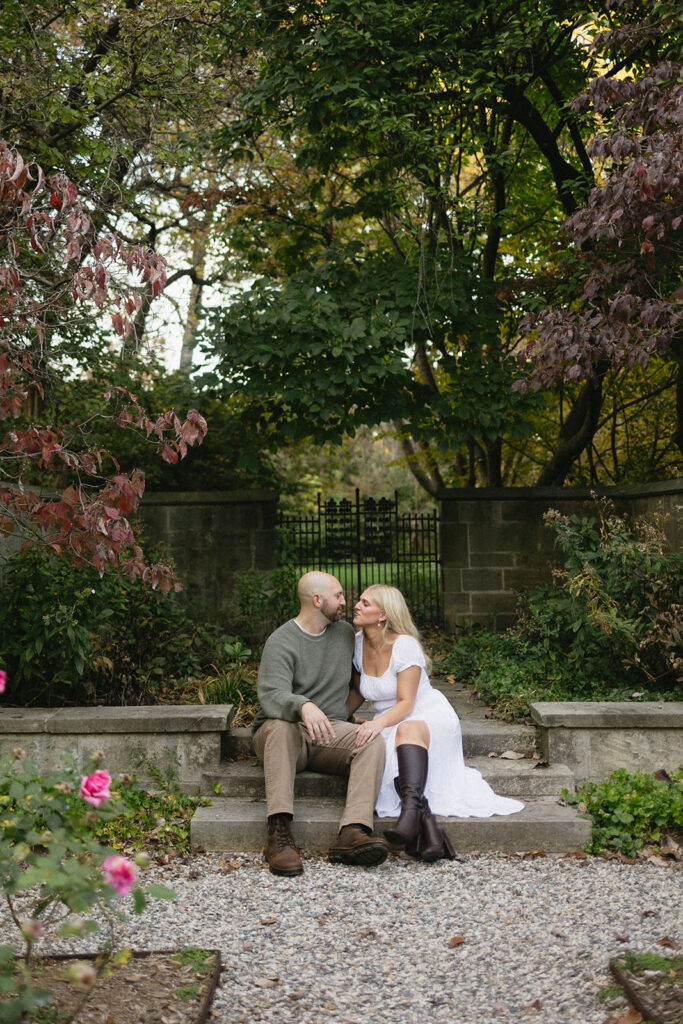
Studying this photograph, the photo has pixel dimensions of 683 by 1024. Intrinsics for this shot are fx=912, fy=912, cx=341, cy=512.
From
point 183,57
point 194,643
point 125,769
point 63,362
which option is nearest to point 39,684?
point 125,769

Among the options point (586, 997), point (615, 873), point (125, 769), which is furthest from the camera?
point (125, 769)

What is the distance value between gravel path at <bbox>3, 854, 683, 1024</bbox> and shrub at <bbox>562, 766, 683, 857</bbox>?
0.16 m

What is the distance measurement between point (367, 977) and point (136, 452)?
5820 millimetres

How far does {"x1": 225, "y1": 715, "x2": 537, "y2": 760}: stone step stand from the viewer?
16.8 feet

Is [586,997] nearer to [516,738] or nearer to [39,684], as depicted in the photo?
[516,738]

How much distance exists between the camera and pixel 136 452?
816cm

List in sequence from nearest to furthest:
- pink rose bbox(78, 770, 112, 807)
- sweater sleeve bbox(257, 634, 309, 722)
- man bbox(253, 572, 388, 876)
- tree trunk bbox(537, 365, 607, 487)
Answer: pink rose bbox(78, 770, 112, 807), man bbox(253, 572, 388, 876), sweater sleeve bbox(257, 634, 309, 722), tree trunk bbox(537, 365, 607, 487)

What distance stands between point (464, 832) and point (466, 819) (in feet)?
0.20

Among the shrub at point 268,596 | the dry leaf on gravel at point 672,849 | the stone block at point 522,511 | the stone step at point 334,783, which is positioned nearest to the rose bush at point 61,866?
the stone step at point 334,783

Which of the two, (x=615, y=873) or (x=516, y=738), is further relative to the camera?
(x=516, y=738)

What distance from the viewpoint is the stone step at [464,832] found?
4320 millimetres

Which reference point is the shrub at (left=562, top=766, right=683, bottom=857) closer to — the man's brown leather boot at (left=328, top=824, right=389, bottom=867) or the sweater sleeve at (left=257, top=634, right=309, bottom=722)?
the man's brown leather boot at (left=328, top=824, right=389, bottom=867)

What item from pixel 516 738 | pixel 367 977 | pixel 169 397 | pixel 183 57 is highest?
pixel 183 57

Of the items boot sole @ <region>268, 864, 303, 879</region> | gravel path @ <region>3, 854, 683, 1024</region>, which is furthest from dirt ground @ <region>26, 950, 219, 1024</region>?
boot sole @ <region>268, 864, 303, 879</region>
